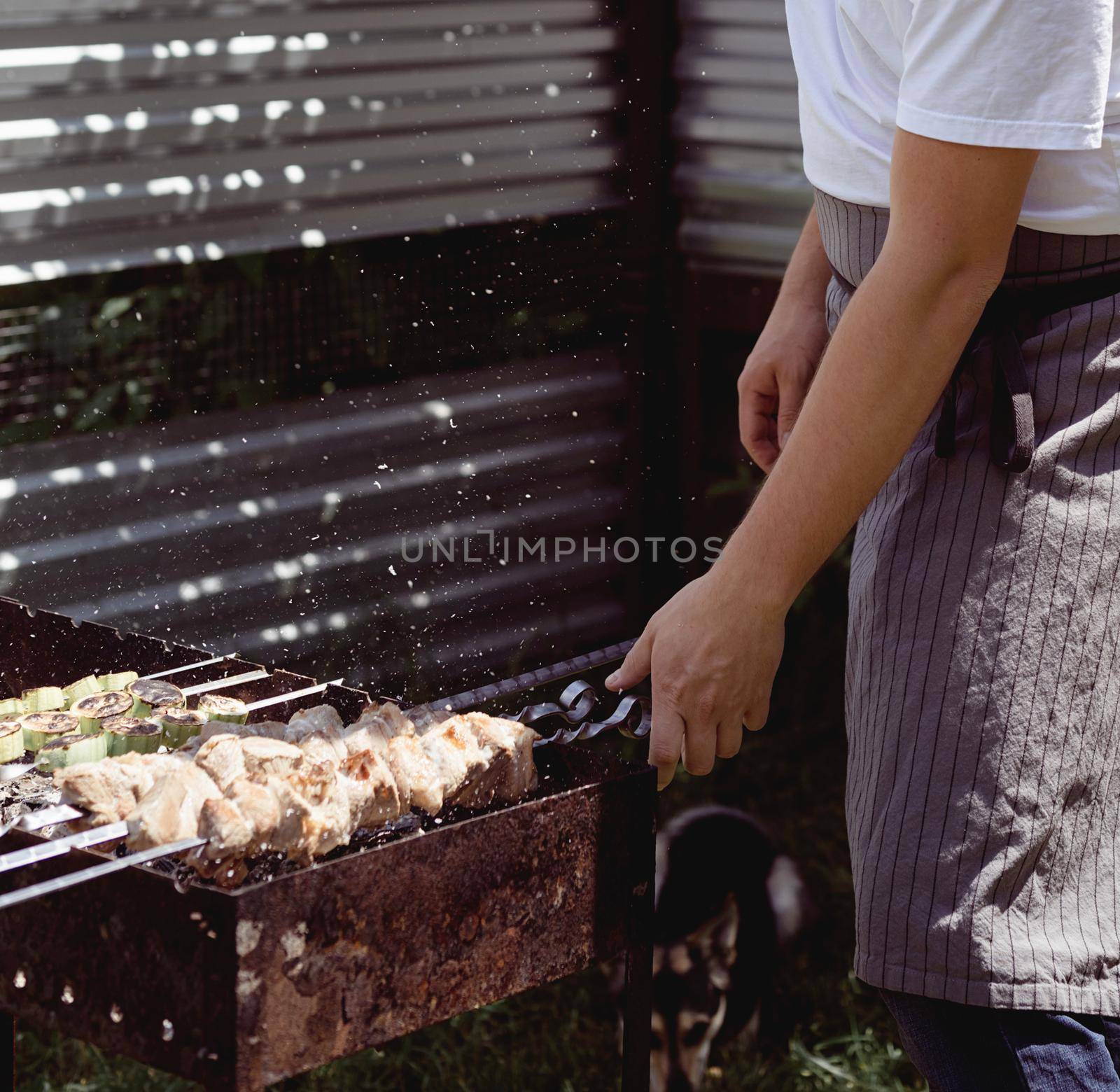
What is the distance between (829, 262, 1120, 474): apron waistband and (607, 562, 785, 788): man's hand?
0.80ft

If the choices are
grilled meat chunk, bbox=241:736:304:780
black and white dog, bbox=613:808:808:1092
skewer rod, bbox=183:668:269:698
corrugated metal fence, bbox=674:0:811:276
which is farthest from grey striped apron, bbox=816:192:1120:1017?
corrugated metal fence, bbox=674:0:811:276

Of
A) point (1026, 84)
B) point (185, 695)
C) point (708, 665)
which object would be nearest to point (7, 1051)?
point (185, 695)

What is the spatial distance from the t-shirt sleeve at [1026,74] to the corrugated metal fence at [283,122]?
2.25 m

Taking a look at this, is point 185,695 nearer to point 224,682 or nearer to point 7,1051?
point 224,682

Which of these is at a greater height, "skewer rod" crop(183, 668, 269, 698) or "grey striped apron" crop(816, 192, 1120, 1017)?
"grey striped apron" crop(816, 192, 1120, 1017)

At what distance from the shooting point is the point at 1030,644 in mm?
1361

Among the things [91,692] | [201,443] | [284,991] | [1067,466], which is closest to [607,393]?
[201,443]

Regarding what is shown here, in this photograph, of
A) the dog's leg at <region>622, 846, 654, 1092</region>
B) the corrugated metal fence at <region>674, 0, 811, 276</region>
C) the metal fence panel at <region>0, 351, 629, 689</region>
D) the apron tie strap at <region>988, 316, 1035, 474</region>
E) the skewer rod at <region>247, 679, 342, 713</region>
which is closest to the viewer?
the apron tie strap at <region>988, 316, 1035, 474</region>

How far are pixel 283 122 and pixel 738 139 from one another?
1.26 meters

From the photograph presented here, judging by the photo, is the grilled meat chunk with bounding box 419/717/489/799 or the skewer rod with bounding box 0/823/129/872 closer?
the skewer rod with bounding box 0/823/129/872

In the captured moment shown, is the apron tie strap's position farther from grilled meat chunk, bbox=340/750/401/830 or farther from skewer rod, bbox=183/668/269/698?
skewer rod, bbox=183/668/269/698

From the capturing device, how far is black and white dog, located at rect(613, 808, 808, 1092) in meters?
2.68

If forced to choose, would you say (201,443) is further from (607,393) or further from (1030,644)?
(1030,644)

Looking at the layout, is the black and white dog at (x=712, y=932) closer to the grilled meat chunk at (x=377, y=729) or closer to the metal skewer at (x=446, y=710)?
the metal skewer at (x=446, y=710)
